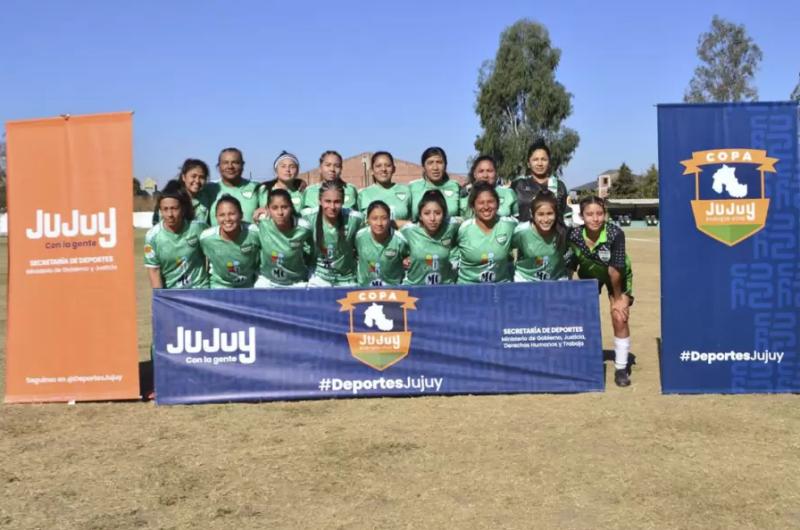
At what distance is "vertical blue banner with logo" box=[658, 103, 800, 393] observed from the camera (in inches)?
221

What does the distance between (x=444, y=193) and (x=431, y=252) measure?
3.91ft

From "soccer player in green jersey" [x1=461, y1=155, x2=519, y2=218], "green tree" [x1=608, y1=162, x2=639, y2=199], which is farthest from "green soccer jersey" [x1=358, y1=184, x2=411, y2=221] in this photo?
"green tree" [x1=608, y1=162, x2=639, y2=199]

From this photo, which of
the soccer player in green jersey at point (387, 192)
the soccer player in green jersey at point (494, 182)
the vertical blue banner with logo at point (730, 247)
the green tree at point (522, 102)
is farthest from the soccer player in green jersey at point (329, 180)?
the green tree at point (522, 102)

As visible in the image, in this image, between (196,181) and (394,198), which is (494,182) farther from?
(196,181)

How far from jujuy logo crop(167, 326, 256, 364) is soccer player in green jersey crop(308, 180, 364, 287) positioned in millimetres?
780

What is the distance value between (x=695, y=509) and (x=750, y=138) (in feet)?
11.1

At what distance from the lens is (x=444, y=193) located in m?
7.04

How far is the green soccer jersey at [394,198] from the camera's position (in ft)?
23.2

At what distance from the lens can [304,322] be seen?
230 inches

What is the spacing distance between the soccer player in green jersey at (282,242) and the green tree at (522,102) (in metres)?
43.7

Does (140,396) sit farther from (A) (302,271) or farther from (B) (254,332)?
(A) (302,271)

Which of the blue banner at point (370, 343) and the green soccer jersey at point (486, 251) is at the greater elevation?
the green soccer jersey at point (486, 251)

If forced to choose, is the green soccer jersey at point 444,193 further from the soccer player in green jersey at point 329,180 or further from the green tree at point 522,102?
the green tree at point 522,102

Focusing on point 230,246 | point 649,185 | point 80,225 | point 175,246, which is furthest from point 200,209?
point 649,185
